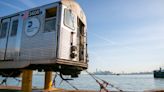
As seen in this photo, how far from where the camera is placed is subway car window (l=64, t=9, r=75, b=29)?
1141 cm

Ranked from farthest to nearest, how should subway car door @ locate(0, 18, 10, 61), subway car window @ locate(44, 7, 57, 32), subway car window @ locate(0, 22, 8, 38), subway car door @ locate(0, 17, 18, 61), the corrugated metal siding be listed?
subway car window @ locate(0, 22, 8, 38), subway car door @ locate(0, 18, 10, 61), subway car door @ locate(0, 17, 18, 61), subway car window @ locate(44, 7, 57, 32), the corrugated metal siding

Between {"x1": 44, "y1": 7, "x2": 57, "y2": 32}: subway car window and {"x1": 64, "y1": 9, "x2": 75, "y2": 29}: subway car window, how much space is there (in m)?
0.64

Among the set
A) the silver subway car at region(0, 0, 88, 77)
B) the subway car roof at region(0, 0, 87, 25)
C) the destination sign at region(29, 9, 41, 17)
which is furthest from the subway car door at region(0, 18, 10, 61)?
the destination sign at region(29, 9, 41, 17)

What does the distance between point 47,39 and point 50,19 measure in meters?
1.17

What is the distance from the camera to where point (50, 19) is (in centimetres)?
1146

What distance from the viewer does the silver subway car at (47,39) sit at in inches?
431

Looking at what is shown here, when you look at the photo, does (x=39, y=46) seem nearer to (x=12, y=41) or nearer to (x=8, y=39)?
(x=12, y=41)

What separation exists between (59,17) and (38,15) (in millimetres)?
1708

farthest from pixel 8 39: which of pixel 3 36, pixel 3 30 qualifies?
pixel 3 30

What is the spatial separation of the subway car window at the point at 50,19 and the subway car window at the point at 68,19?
2.08ft

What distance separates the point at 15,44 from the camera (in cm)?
1273

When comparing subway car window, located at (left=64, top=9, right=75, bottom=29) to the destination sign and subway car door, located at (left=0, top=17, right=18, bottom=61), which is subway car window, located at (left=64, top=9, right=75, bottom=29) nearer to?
the destination sign

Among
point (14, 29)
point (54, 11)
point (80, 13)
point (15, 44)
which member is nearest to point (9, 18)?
point (14, 29)

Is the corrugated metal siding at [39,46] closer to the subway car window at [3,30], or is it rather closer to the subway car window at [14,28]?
the subway car window at [14,28]
